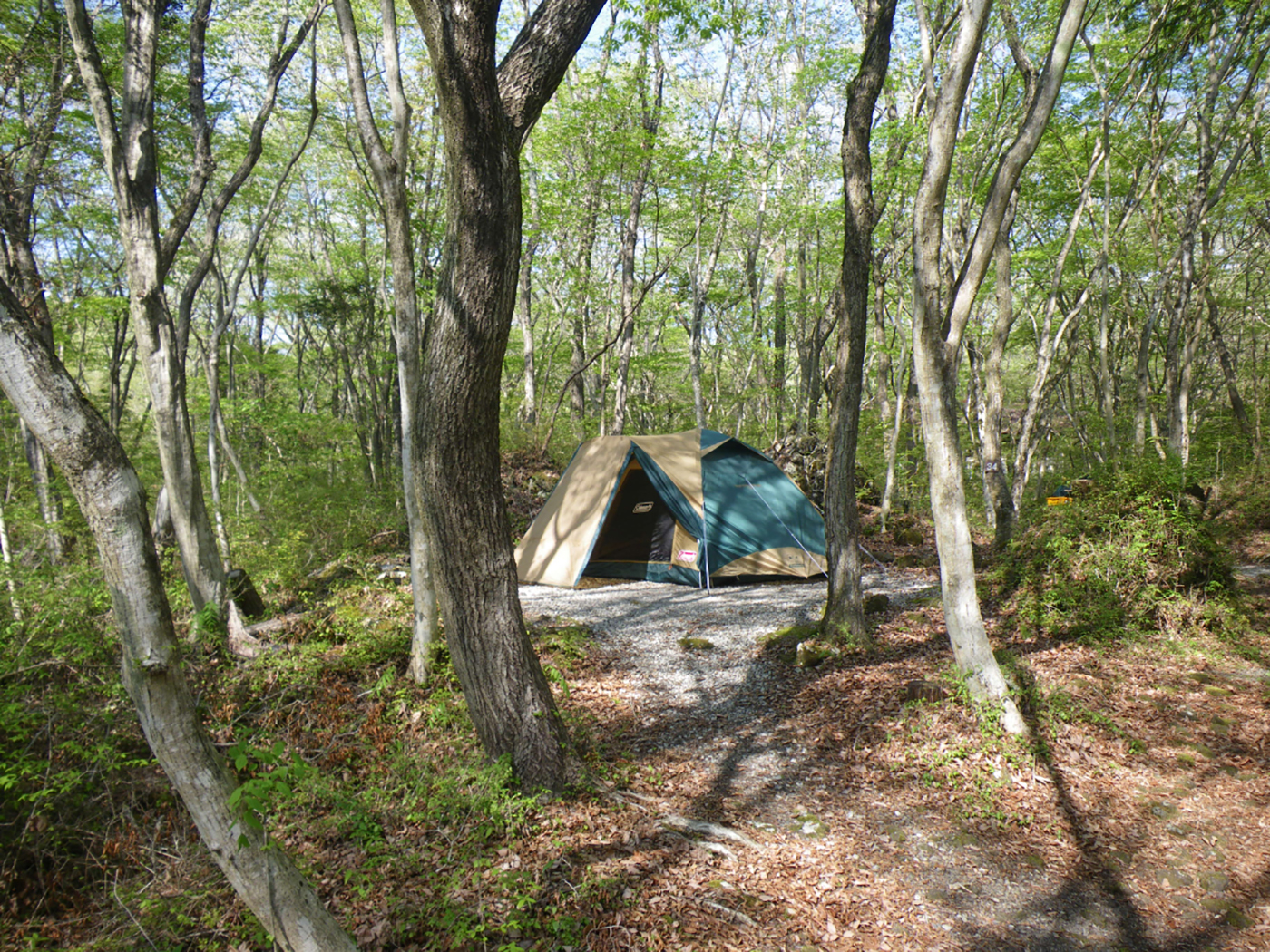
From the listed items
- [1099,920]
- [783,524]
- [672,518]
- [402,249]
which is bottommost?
[1099,920]

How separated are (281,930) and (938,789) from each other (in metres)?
3.37

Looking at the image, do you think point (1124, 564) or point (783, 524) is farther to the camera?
point (783, 524)

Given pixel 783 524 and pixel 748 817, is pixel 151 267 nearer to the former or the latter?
pixel 748 817

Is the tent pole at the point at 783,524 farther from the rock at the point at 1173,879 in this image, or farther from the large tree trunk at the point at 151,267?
the large tree trunk at the point at 151,267

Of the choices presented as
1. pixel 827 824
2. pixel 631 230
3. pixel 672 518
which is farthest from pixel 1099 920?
pixel 631 230

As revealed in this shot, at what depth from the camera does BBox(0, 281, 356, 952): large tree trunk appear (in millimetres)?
1862

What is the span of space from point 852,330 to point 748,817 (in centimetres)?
387

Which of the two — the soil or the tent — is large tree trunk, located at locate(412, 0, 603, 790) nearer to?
the soil

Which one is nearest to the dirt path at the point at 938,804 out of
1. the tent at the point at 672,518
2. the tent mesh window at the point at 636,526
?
the tent at the point at 672,518

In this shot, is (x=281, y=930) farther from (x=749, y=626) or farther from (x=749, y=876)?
(x=749, y=626)

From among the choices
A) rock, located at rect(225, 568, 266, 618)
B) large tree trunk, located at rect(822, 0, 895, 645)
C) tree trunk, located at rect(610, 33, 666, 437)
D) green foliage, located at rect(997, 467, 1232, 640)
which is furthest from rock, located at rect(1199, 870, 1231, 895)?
tree trunk, located at rect(610, 33, 666, 437)

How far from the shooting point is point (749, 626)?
7012mm

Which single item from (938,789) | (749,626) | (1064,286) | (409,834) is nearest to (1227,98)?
(1064,286)

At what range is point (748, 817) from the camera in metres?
3.70
